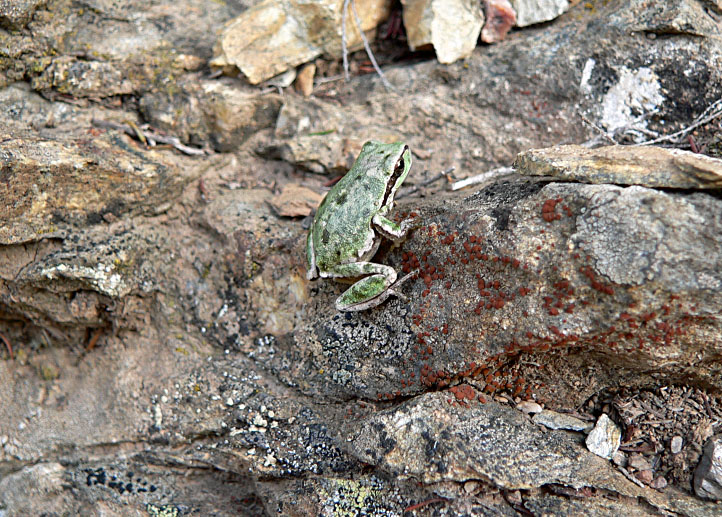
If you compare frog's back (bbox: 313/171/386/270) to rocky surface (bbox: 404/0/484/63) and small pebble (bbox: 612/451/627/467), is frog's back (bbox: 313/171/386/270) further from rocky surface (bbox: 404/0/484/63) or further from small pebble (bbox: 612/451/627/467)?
small pebble (bbox: 612/451/627/467)

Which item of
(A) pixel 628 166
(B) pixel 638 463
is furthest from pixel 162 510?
(A) pixel 628 166

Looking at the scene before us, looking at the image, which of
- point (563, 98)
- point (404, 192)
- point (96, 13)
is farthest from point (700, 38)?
point (96, 13)

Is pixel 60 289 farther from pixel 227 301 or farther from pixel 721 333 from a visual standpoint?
pixel 721 333

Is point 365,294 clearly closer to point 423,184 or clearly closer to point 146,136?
point 423,184

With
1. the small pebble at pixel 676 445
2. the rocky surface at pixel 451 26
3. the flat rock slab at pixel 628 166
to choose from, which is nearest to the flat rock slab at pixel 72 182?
the rocky surface at pixel 451 26

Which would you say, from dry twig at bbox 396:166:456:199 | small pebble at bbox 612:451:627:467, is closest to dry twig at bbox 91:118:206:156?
dry twig at bbox 396:166:456:199

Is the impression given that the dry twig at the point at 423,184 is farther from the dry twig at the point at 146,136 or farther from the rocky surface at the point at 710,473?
the rocky surface at the point at 710,473
